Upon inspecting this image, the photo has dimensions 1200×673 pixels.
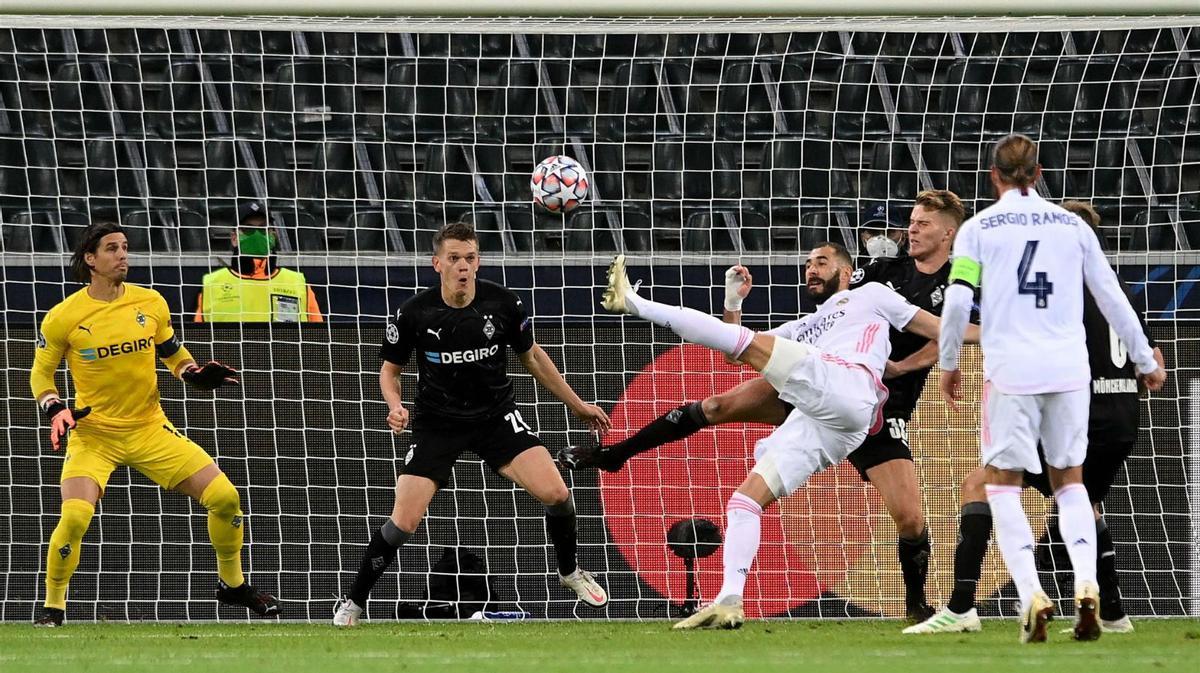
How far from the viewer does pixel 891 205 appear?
11.7 meters

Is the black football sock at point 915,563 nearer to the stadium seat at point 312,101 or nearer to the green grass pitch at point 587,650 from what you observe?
the green grass pitch at point 587,650

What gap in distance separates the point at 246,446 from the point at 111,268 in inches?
59.9

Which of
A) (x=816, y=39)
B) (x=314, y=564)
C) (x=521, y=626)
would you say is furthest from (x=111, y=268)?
(x=816, y=39)

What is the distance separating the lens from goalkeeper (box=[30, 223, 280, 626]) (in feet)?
27.7

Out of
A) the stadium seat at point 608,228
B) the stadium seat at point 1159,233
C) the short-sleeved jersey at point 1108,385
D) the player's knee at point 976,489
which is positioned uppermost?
the stadium seat at point 608,228

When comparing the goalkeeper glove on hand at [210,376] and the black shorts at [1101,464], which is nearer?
the black shorts at [1101,464]

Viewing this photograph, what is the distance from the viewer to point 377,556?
8.32 m

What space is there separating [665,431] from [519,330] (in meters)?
0.97

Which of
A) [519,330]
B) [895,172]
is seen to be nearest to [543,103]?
[895,172]

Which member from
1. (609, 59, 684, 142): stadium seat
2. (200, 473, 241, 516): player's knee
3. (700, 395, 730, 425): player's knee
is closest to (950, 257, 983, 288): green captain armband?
(700, 395, 730, 425): player's knee

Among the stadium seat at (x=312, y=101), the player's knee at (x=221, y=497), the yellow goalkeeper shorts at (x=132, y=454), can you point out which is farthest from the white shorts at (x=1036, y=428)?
the stadium seat at (x=312, y=101)

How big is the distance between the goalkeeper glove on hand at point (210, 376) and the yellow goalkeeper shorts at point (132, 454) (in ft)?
1.24

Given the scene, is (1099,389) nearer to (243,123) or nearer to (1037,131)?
(1037,131)

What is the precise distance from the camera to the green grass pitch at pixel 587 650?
525 centimetres
